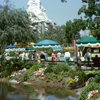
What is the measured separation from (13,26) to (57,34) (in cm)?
→ 4473

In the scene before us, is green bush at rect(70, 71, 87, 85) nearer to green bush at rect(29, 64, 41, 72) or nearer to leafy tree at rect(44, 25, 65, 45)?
green bush at rect(29, 64, 41, 72)

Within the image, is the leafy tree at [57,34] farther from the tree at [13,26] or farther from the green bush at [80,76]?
the green bush at [80,76]

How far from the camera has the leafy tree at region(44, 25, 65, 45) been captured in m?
58.0

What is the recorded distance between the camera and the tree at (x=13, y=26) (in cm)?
1473

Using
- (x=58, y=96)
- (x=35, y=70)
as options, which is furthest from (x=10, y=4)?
(x=58, y=96)

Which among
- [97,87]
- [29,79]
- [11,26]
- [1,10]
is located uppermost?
[1,10]

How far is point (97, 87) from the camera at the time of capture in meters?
7.13

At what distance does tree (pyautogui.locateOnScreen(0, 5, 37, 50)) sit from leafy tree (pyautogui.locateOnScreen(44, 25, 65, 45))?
41891 millimetres

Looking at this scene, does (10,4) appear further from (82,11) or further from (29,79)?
(82,11)

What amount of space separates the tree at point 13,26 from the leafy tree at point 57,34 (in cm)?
4189

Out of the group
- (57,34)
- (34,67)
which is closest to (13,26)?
(34,67)

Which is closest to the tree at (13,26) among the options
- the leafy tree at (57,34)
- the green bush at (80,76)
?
the green bush at (80,76)

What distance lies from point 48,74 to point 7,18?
16.3 ft

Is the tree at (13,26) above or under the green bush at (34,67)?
above
